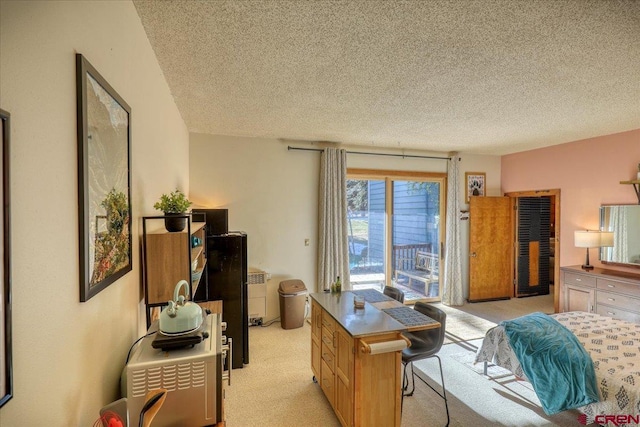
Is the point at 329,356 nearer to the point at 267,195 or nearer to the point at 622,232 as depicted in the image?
the point at 267,195

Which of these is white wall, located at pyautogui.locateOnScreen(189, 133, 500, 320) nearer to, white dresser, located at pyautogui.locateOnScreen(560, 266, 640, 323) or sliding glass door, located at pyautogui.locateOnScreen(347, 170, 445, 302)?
sliding glass door, located at pyautogui.locateOnScreen(347, 170, 445, 302)

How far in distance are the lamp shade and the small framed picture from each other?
170 centimetres

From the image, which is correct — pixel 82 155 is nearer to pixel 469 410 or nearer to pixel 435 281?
pixel 469 410

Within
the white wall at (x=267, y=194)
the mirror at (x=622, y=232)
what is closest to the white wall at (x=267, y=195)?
the white wall at (x=267, y=194)

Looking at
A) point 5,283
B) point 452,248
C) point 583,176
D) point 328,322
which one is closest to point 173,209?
point 5,283

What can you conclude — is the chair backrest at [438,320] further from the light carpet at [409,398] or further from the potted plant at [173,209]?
the potted plant at [173,209]

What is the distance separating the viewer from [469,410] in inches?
99.3

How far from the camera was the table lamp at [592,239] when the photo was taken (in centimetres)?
410

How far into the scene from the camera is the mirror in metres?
3.90

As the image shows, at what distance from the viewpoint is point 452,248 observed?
5.35 m

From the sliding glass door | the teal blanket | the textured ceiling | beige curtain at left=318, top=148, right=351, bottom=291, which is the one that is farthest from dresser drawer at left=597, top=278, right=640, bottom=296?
beige curtain at left=318, top=148, right=351, bottom=291

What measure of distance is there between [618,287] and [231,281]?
182 inches

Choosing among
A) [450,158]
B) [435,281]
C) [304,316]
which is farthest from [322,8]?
[435,281]

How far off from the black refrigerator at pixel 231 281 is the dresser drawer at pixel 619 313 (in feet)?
14.2
